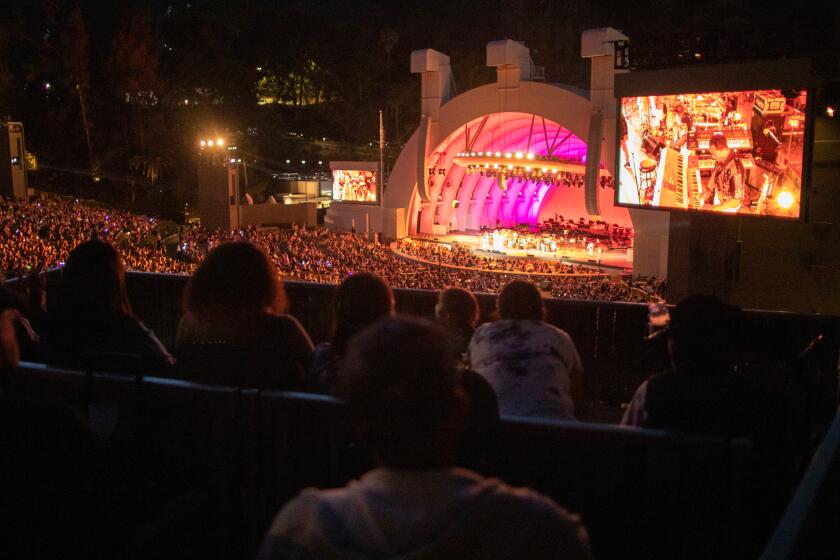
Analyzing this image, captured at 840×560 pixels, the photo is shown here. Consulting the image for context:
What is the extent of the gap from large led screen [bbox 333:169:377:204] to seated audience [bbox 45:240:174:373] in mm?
28108

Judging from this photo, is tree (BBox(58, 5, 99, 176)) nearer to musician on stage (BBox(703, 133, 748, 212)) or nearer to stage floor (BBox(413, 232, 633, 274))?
stage floor (BBox(413, 232, 633, 274))

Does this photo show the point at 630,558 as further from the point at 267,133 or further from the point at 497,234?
the point at 267,133

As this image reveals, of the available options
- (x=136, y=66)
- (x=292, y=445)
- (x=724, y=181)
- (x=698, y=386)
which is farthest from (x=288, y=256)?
(x=136, y=66)

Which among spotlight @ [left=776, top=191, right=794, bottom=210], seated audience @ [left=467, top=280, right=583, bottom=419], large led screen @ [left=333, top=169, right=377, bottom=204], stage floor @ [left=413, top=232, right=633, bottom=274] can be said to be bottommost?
stage floor @ [left=413, top=232, right=633, bottom=274]

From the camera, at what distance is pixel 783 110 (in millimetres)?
11906

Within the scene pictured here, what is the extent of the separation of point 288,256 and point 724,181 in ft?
34.0

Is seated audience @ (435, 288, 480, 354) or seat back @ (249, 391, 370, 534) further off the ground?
seated audience @ (435, 288, 480, 354)

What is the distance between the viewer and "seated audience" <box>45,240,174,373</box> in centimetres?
317

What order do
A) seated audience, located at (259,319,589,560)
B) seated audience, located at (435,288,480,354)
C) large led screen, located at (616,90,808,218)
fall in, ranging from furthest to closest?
large led screen, located at (616,90,808,218), seated audience, located at (435,288,480,354), seated audience, located at (259,319,589,560)

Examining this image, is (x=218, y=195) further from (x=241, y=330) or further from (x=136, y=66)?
(x=241, y=330)

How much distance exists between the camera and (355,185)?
1250 inches

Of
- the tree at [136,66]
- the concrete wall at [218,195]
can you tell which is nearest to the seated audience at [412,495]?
the concrete wall at [218,195]

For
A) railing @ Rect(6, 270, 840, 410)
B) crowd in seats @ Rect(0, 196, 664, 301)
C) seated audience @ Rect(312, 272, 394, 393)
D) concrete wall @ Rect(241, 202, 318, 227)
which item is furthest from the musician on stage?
concrete wall @ Rect(241, 202, 318, 227)

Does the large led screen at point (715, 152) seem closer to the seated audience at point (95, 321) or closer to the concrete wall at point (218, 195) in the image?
the seated audience at point (95, 321)
